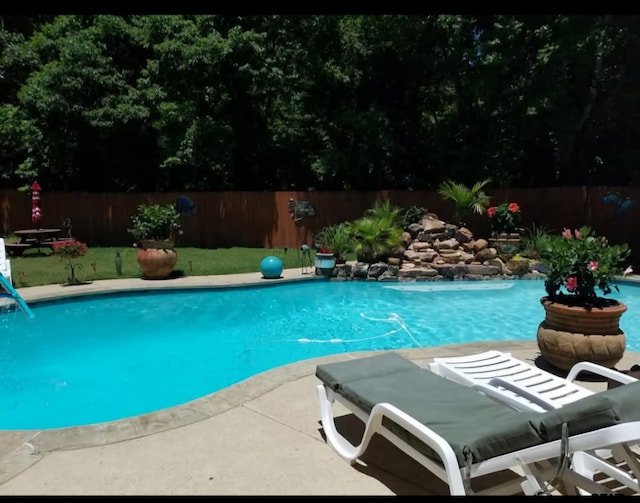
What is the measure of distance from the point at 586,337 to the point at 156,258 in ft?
28.7

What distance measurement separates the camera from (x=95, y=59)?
18.1 metres

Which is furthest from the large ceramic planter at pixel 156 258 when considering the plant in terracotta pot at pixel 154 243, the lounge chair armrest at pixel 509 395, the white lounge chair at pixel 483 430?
the lounge chair armrest at pixel 509 395

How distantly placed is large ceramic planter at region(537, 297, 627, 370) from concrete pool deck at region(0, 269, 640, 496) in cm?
228

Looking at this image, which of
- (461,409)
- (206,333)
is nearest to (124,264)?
(206,333)

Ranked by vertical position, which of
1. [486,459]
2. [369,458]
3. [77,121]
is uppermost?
[77,121]

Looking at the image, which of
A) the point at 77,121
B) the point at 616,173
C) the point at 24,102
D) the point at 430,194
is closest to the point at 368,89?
the point at 430,194

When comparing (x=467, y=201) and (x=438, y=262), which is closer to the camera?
(x=438, y=262)

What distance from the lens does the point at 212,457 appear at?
340 cm

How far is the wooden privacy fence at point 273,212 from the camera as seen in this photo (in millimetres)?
16031

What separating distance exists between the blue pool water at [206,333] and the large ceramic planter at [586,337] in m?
2.75

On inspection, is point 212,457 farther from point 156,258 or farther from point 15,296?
point 156,258

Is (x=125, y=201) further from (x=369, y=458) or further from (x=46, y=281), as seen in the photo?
(x=369, y=458)

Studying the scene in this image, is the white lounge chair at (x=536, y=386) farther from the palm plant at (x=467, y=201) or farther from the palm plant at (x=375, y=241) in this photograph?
the palm plant at (x=467, y=201)
